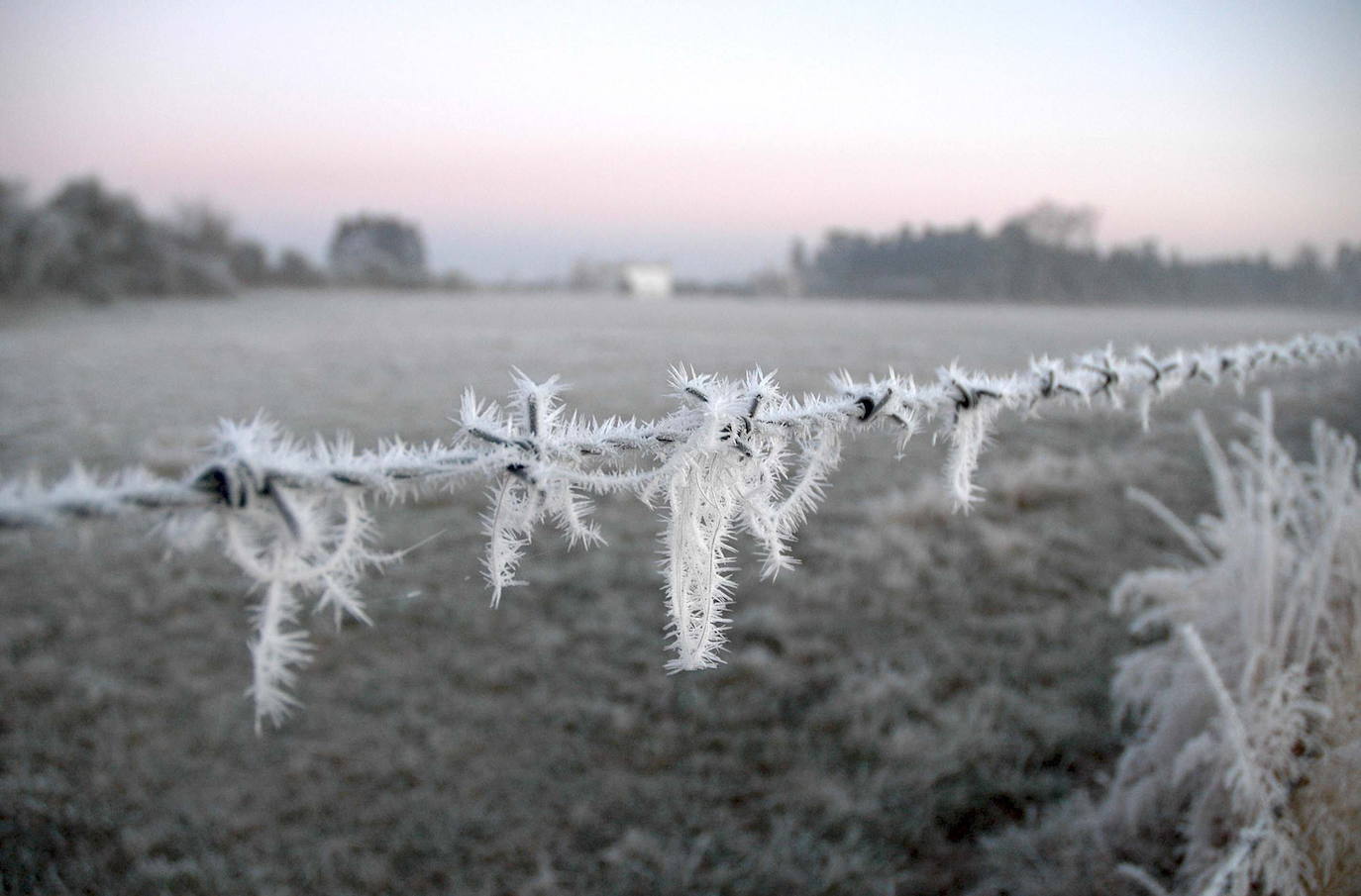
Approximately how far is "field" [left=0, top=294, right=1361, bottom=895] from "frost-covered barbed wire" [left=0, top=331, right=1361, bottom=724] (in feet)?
0.29

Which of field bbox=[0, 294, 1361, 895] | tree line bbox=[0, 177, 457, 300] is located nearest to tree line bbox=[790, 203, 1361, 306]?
field bbox=[0, 294, 1361, 895]

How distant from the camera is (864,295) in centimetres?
3066

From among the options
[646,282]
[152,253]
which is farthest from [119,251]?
[646,282]

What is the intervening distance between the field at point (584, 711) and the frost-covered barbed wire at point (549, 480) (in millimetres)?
87

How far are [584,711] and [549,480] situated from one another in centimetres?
266

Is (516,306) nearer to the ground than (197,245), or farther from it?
nearer to the ground

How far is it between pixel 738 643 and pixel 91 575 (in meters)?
3.79

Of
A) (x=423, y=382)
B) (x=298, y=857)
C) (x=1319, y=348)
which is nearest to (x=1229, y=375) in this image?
(x=1319, y=348)

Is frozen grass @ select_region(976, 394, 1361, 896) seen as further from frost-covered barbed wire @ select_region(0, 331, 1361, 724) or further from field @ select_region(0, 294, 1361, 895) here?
frost-covered barbed wire @ select_region(0, 331, 1361, 724)

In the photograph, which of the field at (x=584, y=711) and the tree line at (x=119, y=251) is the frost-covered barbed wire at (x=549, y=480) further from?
the tree line at (x=119, y=251)

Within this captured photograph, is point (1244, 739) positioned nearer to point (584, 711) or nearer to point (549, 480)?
point (549, 480)

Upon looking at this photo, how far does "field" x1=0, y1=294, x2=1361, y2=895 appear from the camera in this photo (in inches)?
98.0

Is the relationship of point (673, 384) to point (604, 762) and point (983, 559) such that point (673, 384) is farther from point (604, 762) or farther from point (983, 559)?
point (983, 559)

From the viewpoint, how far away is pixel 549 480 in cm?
91
